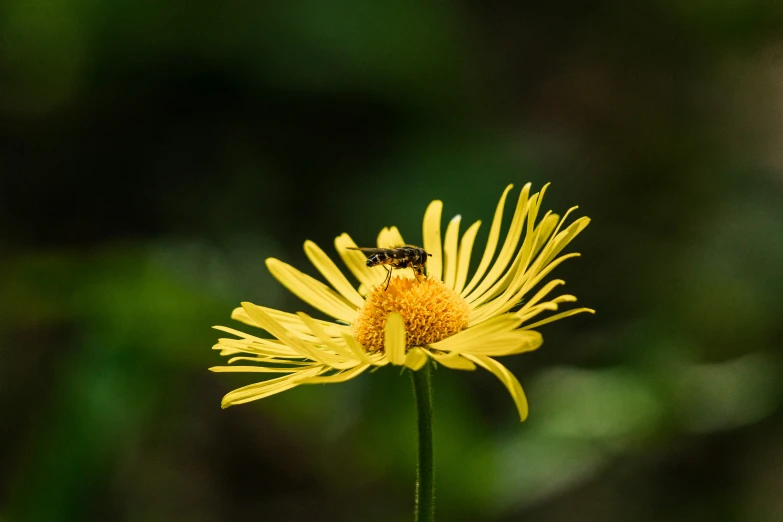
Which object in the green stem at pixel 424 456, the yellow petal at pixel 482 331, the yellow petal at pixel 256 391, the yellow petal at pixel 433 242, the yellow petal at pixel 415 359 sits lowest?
the green stem at pixel 424 456

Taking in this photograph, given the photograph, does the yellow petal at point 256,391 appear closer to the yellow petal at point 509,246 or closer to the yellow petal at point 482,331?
the yellow petal at point 482,331

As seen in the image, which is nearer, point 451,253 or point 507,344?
point 507,344

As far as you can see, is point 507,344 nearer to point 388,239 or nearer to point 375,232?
point 388,239

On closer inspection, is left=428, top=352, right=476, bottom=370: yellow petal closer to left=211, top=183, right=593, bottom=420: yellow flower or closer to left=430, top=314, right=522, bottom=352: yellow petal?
left=211, top=183, right=593, bottom=420: yellow flower

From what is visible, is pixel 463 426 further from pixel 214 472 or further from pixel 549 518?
pixel 214 472

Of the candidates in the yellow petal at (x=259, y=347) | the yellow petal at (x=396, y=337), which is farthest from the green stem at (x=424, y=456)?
the yellow petal at (x=259, y=347)

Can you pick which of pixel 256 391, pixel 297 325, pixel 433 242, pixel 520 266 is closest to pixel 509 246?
pixel 520 266
